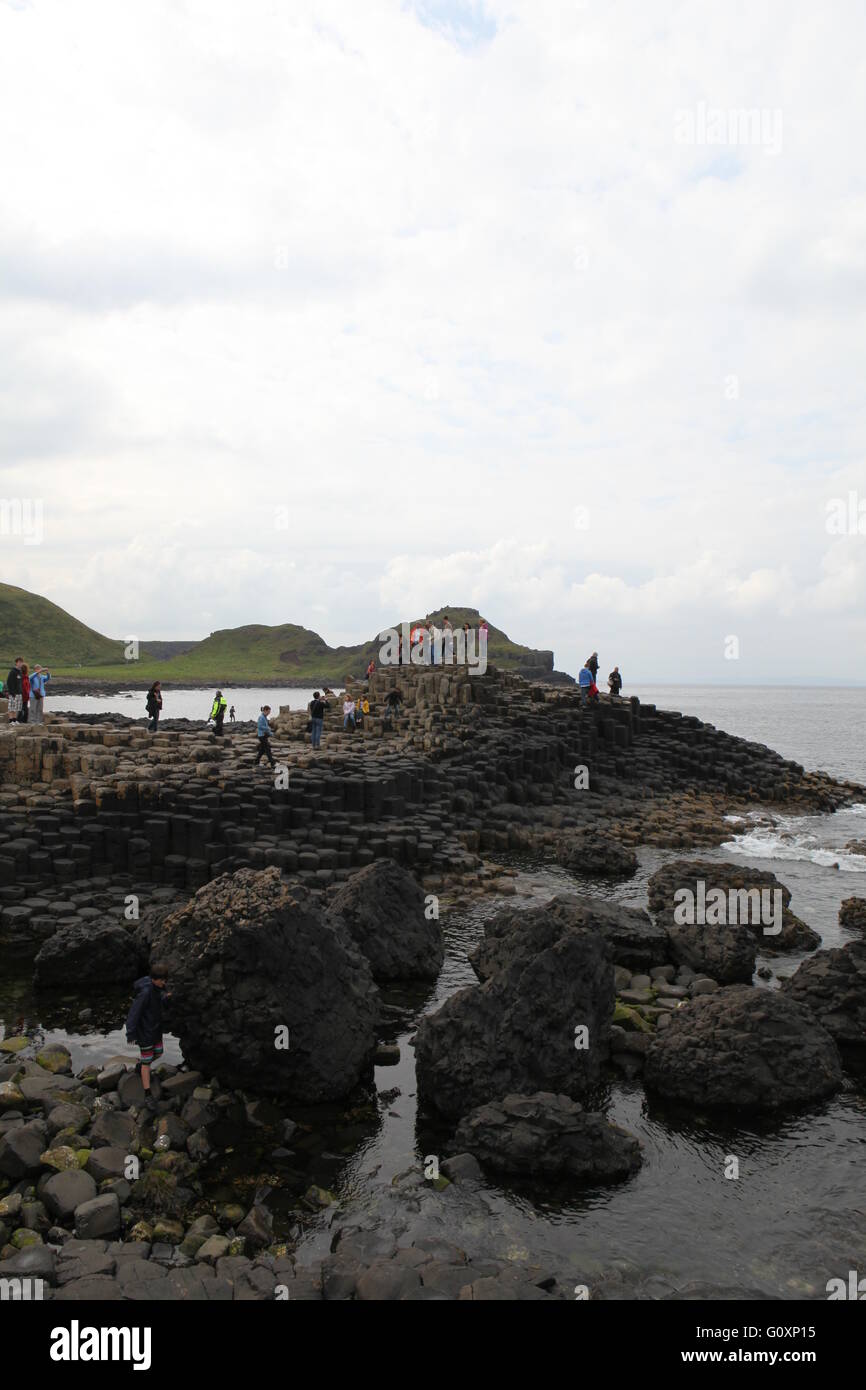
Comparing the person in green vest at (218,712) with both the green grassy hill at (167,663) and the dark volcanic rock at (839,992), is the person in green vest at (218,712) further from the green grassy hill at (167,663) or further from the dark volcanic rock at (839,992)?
the green grassy hill at (167,663)

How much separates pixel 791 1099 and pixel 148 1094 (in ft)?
26.5

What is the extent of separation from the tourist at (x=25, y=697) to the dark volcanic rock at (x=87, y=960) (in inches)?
A: 688

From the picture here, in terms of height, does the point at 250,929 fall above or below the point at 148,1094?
above

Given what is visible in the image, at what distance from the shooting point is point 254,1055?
35.0 ft

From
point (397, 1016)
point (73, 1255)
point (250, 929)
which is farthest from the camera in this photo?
point (397, 1016)

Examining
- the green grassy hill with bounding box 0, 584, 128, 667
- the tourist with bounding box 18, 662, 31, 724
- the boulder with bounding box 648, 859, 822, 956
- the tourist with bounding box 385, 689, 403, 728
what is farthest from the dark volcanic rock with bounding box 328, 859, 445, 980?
the green grassy hill with bounding box 0, 584, 128, 667

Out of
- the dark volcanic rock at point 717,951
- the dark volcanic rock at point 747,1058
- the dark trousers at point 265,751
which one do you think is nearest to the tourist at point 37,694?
the dark trousers at point 265,751

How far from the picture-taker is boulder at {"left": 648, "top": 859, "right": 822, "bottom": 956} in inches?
674

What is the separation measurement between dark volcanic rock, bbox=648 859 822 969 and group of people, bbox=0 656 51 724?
22.1 meters

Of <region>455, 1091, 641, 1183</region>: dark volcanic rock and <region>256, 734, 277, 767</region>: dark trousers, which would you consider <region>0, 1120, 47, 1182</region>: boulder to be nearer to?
<region>455, 1091, 641, 1183</region>: dark volcanic rock

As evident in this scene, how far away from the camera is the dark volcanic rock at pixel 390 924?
14953 millimetres
